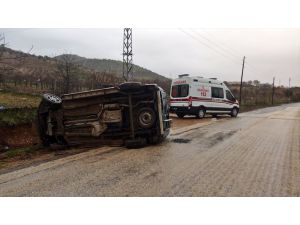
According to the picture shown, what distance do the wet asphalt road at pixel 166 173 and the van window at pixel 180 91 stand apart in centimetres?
1058

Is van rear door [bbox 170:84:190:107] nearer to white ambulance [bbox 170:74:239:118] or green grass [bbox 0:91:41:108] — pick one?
white ambulance [bbox 170:74:239:118]

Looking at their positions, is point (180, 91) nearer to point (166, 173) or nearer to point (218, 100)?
point (218, 100)

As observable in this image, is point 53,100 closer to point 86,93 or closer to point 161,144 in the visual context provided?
point 86,93

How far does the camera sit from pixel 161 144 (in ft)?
28.7

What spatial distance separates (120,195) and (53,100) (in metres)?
5.17

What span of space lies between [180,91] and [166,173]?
13.9m

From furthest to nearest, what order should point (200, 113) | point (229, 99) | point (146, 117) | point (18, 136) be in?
point (229, 99), point (200, 113), point (18, 136), point (146, 117)

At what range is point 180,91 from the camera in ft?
62.8

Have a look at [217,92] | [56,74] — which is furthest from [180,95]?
[56,74]

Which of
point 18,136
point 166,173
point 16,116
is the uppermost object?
point 16,116

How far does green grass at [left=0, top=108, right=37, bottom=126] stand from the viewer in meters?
11.0

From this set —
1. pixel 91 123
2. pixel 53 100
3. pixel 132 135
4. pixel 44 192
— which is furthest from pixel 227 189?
pixel 53 100

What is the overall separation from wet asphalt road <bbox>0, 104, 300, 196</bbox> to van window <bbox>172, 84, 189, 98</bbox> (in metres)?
10.6

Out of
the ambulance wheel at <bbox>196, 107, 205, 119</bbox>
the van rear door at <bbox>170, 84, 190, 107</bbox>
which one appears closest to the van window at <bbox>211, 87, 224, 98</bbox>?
the ambulance wheel at <bbox>196, 107, 205, 119</bbox>
